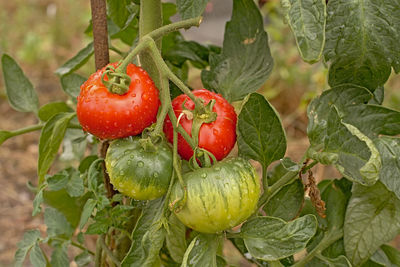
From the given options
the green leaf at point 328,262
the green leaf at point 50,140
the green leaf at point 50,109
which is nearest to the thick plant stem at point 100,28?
the green leaf at point 50,140

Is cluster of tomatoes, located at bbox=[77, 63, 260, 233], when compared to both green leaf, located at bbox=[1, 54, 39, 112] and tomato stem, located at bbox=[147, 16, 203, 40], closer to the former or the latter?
tomato stem, located at bbox=[147, 16, 203, 40]

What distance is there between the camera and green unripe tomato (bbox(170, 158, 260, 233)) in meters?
0.57

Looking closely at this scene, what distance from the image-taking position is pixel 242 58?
792 millimetres

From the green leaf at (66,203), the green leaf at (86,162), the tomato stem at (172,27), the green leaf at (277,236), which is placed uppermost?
the tomato stem at (172,27)

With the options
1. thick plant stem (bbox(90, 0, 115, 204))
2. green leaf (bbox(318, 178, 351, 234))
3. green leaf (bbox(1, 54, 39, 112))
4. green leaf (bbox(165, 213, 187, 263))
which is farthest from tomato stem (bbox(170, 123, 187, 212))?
green leaf (bbox(1, 54, 39, 112))

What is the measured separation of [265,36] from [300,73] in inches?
80.6

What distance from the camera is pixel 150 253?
0.62 m

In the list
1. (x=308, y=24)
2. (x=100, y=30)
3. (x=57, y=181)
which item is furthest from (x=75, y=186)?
(x=308, y=24)

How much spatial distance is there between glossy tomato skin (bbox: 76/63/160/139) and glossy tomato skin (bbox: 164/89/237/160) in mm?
34

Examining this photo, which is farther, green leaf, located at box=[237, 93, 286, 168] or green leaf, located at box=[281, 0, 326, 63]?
green leaf, located at box=[237, 93, 286, 168]

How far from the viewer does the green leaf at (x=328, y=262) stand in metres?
0.71

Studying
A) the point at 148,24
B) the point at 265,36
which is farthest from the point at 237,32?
the point at 148,24

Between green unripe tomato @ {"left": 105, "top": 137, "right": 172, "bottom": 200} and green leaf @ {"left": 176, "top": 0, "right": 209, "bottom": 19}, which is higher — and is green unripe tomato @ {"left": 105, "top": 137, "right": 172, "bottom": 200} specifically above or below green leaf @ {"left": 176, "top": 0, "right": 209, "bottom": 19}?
below

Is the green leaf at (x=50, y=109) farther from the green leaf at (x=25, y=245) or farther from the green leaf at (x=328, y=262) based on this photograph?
the green leaf at (x=328, y=262)
